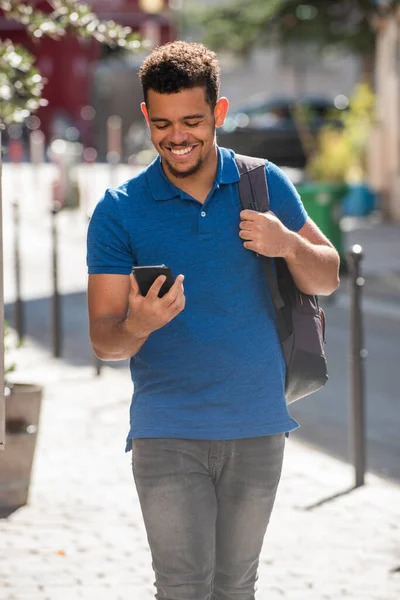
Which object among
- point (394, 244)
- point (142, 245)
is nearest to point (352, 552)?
point (142, 245)

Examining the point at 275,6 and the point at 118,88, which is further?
the point at 118,88

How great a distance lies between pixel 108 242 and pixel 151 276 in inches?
11.2

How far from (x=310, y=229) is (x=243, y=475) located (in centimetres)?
68

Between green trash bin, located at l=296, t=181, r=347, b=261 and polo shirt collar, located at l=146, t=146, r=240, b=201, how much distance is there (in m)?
12.2

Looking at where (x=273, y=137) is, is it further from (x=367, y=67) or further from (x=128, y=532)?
(x=128, y=532)

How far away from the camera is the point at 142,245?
11.5 feet

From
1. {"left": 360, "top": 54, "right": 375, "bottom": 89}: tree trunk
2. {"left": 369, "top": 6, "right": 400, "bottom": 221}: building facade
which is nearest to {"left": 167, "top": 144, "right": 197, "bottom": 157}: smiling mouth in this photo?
{"left": 369, "top": 6, "right": 400, "bottom": 221}: building facade

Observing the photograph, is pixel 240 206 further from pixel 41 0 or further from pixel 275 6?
pixel 41 0

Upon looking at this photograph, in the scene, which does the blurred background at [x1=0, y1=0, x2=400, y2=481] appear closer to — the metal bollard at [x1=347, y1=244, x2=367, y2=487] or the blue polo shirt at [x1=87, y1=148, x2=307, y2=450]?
the metal bollard at [x1=347, y1=244, x2=367, y2=487]

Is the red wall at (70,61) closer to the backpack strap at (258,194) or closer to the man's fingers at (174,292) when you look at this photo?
the backpack strap at (258,194)

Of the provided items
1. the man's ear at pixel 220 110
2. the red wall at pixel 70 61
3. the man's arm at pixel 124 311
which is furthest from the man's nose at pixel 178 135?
the red wall at pixel 70 61

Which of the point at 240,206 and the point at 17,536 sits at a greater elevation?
A: the point at 240,206

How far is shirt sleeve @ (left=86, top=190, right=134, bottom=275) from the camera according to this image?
3.50 meters

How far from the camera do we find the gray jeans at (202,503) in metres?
3.54
